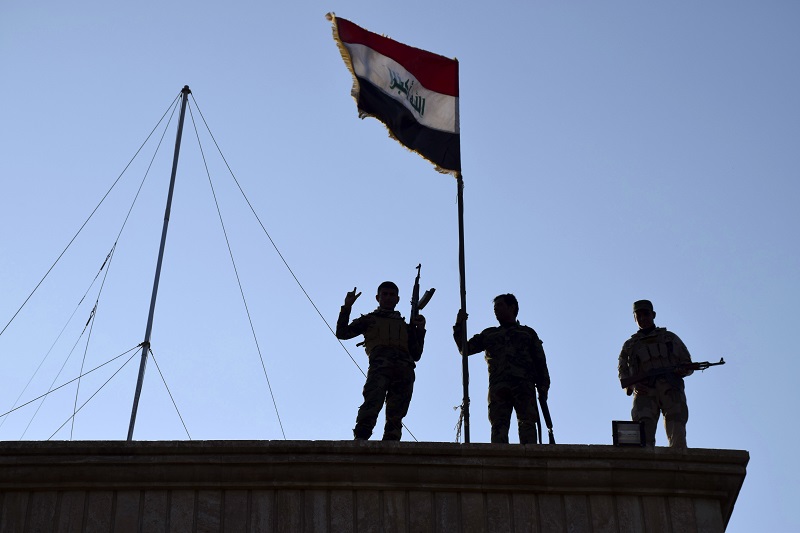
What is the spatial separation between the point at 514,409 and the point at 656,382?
1422mm

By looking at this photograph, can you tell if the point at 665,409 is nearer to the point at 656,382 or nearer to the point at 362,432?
the point at 656,382

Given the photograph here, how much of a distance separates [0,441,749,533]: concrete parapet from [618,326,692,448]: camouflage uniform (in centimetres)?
169

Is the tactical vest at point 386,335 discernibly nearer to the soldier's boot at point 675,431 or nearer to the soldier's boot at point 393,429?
the soldier's boot at point 393,429

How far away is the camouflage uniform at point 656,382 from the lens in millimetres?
13156

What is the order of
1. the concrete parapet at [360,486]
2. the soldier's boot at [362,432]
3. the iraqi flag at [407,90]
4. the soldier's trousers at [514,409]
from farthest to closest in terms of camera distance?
the iraqi flag at [407,90] → the soldier's trousers at [514,409] → the soldier's boot at [362,432] → the concrete parapet at [360,486]

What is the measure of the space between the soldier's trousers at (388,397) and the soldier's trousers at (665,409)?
7.31 feet

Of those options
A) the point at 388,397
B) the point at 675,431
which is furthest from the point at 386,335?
the point at 675,431

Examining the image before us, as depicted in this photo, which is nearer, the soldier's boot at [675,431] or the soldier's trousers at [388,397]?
the soldier's trousers at [388,397]

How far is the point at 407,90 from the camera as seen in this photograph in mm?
16281

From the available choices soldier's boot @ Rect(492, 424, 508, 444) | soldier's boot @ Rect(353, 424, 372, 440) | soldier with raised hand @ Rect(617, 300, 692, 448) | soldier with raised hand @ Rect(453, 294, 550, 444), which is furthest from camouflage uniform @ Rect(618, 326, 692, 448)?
soldier's boot @ Rect(353, 424, 372, 440)

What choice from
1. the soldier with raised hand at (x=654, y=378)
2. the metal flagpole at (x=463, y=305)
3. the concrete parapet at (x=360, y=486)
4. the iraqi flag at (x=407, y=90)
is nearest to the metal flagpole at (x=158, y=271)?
the concrete parapet at (x=360, y=486)

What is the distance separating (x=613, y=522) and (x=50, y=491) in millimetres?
4624

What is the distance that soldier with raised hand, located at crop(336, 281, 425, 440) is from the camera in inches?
507

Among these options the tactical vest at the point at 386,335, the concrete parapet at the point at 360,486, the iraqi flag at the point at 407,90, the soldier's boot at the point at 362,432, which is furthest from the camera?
the iraqi flag at the point at 407,90
